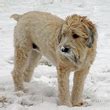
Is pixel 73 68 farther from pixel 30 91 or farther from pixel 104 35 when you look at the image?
pixel 104 35

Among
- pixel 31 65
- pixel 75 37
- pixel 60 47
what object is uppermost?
pixel 75 37

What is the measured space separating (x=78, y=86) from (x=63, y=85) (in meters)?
0.35

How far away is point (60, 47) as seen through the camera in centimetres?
577

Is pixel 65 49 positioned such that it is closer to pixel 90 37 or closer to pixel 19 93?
pixel 90 37

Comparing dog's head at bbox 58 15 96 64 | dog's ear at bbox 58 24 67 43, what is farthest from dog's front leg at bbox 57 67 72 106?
dog's ear at bbox 58 24 67 43

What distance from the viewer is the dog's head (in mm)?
5766

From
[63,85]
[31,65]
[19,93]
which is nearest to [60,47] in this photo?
[63,85]

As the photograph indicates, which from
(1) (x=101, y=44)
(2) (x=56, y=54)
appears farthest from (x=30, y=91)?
(1) (x=101, y=44)

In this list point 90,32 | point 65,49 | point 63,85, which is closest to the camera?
point 65,49

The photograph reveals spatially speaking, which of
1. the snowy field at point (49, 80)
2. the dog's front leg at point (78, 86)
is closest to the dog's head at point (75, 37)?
the dog's front leg at point (78, 86)

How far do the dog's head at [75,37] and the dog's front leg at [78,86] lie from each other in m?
0.49

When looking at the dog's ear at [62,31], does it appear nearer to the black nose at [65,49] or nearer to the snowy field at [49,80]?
the black nose at [65,49]

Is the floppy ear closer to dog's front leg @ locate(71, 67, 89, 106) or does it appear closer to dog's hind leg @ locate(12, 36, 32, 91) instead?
dog's front leg @ locate(71, 67, 89, 106)

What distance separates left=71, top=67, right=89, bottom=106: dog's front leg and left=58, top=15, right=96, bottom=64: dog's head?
0.49 m
